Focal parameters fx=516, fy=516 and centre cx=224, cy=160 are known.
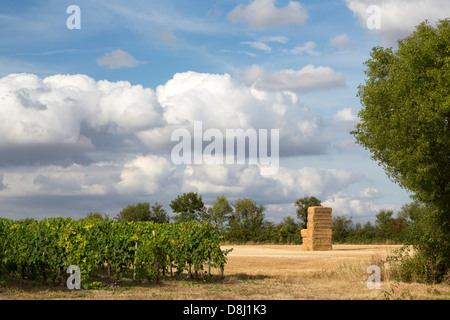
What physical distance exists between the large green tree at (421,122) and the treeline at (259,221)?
2432 cm

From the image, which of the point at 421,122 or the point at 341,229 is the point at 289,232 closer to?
the point at 341,229

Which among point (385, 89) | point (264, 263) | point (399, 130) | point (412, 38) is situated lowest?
point (264, 263)

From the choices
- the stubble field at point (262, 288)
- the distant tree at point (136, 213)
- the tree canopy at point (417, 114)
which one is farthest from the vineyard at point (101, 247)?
the distant tree at point (136, 213)

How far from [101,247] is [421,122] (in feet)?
40.1

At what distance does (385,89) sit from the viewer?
20.3 m

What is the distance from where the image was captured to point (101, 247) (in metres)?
18.4

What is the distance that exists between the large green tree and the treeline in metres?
24.3

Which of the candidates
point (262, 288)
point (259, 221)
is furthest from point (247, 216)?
point (262, 288)

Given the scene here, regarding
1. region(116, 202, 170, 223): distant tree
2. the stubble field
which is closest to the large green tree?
the stubble field

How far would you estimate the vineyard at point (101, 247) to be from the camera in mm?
17453
